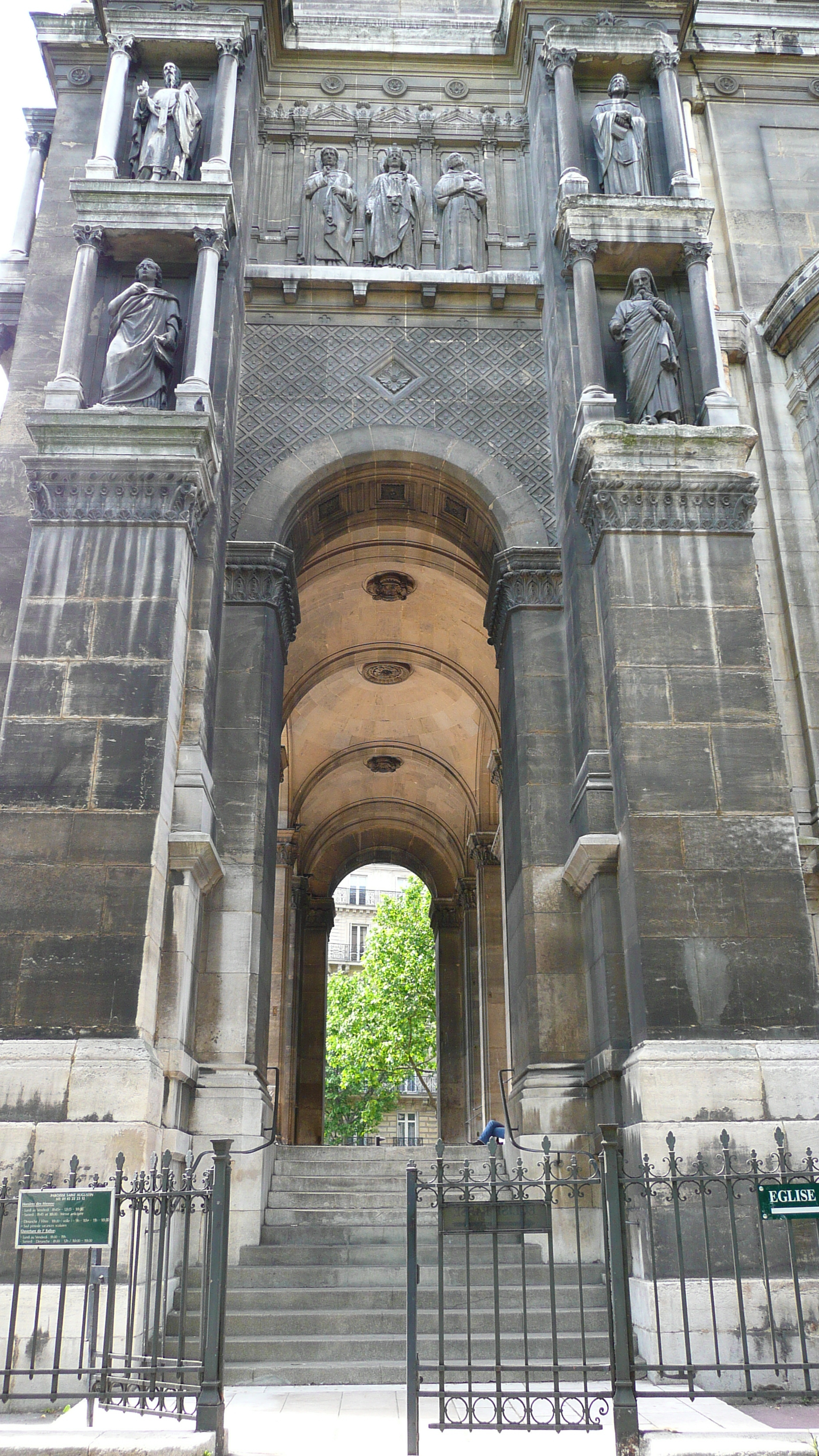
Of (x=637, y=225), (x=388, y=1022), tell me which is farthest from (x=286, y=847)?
(x=388, y=1022)

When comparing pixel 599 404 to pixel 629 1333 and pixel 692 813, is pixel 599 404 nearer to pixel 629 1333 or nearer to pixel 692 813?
pixel 692 813

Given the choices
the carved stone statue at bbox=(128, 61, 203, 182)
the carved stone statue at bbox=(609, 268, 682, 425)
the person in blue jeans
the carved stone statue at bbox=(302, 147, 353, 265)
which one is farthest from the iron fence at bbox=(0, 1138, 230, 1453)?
the carved stone statue at bbox=(302, 147, 353, 265)

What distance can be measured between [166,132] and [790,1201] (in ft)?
45.3

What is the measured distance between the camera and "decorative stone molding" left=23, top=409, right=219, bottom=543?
457 inches

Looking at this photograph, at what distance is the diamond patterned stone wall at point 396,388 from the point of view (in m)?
14.6

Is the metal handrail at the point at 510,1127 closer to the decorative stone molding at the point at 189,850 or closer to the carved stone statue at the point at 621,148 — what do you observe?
the decorative stone molding at the point at 189,850

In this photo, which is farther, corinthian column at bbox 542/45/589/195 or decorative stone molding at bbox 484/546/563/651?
corinthian column at bbox 542/45/589/195

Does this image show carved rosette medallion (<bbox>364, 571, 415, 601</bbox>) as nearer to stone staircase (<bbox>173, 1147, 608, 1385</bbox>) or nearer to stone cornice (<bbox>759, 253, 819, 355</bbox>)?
stone cornice (<bbox>759, 253, 819, 355</bbox>)

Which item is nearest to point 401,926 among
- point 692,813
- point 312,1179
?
point 312,1179

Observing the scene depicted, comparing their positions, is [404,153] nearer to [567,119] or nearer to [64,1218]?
[567,119]

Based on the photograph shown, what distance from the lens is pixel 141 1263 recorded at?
9.20 metres

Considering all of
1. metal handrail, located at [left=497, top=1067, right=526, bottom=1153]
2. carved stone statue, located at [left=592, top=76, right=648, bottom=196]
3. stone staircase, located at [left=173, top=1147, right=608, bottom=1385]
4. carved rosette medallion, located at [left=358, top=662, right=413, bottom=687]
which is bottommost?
stone staircase, located at [left=173, top=1147, right=608, bottom=1385]

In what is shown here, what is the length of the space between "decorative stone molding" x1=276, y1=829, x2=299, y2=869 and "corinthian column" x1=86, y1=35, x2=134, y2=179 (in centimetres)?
1403

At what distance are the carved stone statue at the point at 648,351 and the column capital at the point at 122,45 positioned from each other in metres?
7.26
